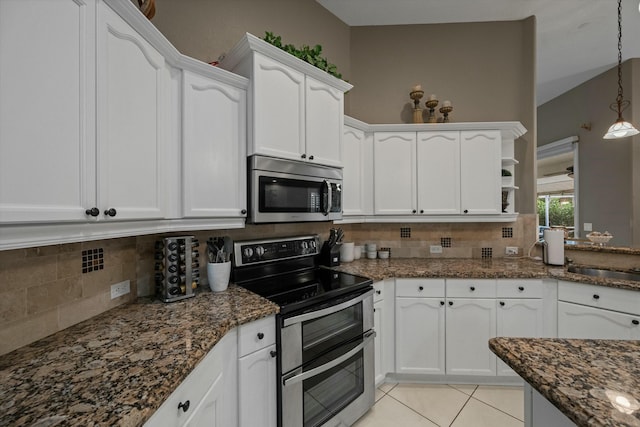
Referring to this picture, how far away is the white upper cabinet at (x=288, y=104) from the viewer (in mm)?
1658

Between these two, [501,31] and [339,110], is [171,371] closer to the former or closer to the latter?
[339,110]

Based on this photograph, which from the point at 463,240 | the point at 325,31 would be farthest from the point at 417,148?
the point at 325,31

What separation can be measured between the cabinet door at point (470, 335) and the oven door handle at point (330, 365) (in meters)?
0.75

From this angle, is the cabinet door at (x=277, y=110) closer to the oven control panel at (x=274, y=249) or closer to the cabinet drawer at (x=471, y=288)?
the oven control panel at (x=274, y=249)

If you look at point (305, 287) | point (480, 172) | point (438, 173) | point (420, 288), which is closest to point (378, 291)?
point (420, 288)

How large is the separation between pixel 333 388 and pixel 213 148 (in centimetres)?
163

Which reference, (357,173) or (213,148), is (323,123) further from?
(213,148)

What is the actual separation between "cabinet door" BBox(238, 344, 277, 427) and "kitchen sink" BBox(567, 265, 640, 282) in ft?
8.54

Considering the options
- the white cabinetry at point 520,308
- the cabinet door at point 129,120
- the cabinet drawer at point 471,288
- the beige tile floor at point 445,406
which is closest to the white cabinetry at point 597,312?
the white cabinetry at point 520,308

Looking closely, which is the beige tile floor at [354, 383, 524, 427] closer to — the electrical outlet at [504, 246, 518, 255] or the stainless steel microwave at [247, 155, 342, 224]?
the electrical outlet at [504, 246, 518, 255]

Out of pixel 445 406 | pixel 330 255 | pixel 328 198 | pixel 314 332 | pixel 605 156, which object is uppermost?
pixel 605 156

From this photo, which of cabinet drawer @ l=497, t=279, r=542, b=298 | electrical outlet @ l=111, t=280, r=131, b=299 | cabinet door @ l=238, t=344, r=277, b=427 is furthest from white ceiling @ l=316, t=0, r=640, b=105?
cabinet door @ l=238, t=344, r=277, b=427

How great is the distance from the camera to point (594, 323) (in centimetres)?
191

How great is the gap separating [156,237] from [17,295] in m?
0.65
